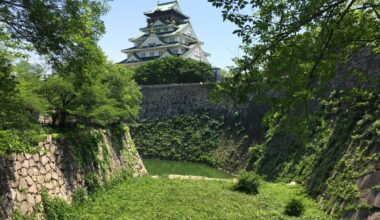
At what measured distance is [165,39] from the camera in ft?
175

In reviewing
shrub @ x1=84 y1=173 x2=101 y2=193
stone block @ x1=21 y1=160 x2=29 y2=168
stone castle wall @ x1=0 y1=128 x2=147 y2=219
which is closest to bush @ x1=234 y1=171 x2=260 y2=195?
stone castle wall @ x1=0 y1=128 x2=147 y2=219

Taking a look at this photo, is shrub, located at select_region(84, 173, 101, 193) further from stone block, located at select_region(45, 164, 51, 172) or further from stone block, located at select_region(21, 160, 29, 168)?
stone block, located at select_region(21, 160, 29, 168)

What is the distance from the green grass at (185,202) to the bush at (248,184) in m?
0.30

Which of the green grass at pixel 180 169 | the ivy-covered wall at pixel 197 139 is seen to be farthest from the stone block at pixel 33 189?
the ivy-covered wall at pixel 197 139

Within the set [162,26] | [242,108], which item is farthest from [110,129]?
[162,26]

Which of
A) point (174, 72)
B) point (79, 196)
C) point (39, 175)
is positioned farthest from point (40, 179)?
point (174, 72)

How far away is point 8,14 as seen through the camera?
20.7 feet

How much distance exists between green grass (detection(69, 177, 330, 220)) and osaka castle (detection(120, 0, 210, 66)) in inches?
1466

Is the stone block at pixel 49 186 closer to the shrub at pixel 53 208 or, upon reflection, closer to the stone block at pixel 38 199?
the shrub at pixel 53 208

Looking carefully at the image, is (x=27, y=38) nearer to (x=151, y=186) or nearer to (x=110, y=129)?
(x=151, y=186)

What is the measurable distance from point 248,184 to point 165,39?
42.4 metres

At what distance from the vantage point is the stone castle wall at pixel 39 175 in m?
7.83

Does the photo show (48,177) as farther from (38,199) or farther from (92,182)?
(92,182)

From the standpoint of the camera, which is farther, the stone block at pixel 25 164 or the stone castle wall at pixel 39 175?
the stone block at pixel 25 164
